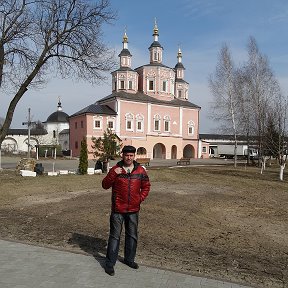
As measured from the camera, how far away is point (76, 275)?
15.8ft

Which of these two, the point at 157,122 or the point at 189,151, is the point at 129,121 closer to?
the point at 157,122

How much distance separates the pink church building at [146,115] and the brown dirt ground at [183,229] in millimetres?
37376

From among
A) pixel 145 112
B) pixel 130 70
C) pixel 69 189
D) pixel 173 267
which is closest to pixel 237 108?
pixel 145 112

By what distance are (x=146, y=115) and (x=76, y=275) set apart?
48871 millimetres

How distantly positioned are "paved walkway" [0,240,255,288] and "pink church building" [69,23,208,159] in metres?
44.4

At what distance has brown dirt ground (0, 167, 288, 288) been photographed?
5.51 meters

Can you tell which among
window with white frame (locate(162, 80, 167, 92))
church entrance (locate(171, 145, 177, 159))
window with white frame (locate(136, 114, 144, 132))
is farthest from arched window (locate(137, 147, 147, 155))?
window with white frame (locate(162, 80, 167, 92))

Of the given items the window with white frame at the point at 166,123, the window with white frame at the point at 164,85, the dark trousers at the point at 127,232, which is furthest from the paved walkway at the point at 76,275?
the window with white frame at the point at 164,85

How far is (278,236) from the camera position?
785cm

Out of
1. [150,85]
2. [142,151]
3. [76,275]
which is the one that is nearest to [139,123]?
[142,151]

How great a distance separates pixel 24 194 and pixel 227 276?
1022 cm

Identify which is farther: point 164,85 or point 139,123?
point 164,85

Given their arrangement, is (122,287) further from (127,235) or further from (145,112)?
(145,112)

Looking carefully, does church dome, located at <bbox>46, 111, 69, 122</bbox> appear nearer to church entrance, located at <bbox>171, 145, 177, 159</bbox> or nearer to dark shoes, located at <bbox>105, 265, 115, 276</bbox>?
church entrance, located at <bbox>171, 145, 177, 159</bbox>
